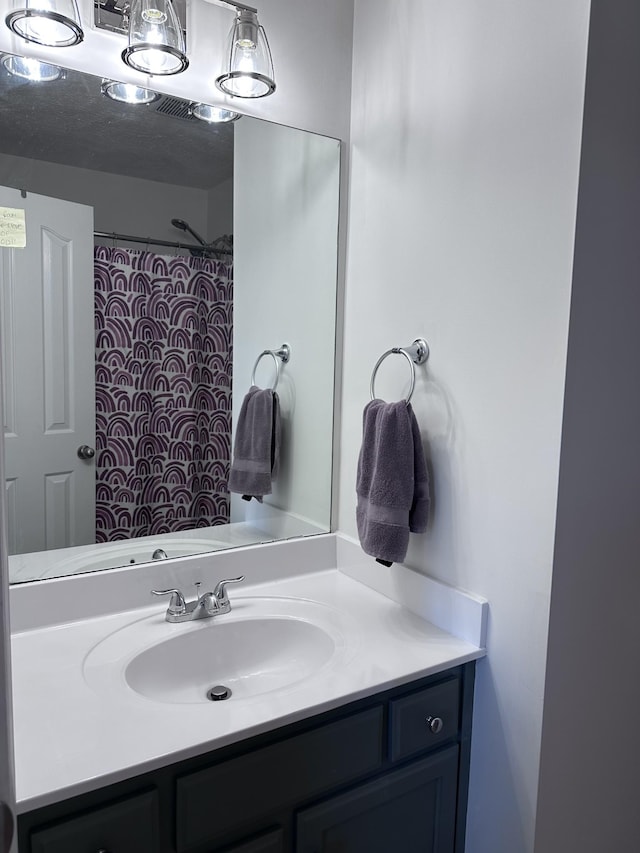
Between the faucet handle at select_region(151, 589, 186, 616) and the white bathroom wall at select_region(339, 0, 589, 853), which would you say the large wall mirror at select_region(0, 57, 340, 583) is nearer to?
the faucet handle at select_region(151, 589, 186, 616)

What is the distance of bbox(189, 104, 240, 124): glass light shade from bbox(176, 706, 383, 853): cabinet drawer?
4.58 feet

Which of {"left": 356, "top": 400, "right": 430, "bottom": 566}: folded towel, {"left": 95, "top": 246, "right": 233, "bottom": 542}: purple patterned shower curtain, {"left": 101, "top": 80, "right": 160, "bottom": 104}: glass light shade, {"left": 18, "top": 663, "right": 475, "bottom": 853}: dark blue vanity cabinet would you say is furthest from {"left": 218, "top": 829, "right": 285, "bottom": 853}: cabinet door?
{"left": 101, "top": 80, "right": 160, "bottom": 104}: glass light shade

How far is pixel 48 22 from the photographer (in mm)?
1280

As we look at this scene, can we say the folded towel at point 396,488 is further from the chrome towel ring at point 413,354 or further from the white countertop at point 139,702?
the white countertop at point 139,702

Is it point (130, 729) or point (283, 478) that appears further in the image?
point (283, 478)

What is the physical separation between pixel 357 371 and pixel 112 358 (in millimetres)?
645

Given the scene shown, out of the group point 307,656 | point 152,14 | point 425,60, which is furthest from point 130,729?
point 425,60

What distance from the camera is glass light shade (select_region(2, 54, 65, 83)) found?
4.25ft

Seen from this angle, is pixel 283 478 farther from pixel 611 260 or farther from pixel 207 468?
pixel 611 260

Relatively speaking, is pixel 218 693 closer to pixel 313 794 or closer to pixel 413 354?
pixel 313 794

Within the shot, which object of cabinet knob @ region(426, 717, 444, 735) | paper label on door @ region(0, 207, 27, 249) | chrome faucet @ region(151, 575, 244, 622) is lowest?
cabinet knob @ region(426, 717, 444, 735)

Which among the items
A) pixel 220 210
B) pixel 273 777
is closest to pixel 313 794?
pixel 273 777

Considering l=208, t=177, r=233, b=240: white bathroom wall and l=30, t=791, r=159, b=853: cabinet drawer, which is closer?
l=30, t=791, r=159, b=853: cabinet drawer

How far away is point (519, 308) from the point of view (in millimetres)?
1247
